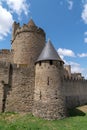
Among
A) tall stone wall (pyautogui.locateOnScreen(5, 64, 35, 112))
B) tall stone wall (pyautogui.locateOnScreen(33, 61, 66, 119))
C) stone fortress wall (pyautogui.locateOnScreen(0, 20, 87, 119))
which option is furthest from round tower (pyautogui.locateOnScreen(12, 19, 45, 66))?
tall stone wall (pyautogui.locateOnScreen(33, 61, 66, 119))

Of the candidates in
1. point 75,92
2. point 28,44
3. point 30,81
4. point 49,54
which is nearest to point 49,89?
point 30,81

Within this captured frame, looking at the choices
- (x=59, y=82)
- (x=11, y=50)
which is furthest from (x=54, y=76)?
(x=11, y=50)

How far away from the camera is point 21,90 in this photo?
15.5m

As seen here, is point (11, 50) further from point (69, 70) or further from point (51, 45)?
point (69, 70)

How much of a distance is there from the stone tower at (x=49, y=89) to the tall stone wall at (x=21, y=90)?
2.18 ft

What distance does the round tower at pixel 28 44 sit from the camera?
1714cm

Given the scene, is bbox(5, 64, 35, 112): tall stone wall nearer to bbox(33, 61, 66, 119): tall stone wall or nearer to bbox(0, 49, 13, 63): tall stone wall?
bbox(33, 61, 66, 119): tall stone wall

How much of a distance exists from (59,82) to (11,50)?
679cm

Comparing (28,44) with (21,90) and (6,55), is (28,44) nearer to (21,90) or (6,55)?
(6,55)

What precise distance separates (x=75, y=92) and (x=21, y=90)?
10028 millimetres

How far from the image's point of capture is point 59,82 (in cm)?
1495

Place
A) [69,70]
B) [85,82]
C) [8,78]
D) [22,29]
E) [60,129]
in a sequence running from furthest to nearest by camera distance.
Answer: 1. [69,70]
2. [85,82]
3. [22,29]
4. [8,78]
5. [60,129]

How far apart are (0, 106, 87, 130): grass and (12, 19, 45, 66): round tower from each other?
5372mm

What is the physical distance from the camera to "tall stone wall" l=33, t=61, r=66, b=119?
14.3 m
